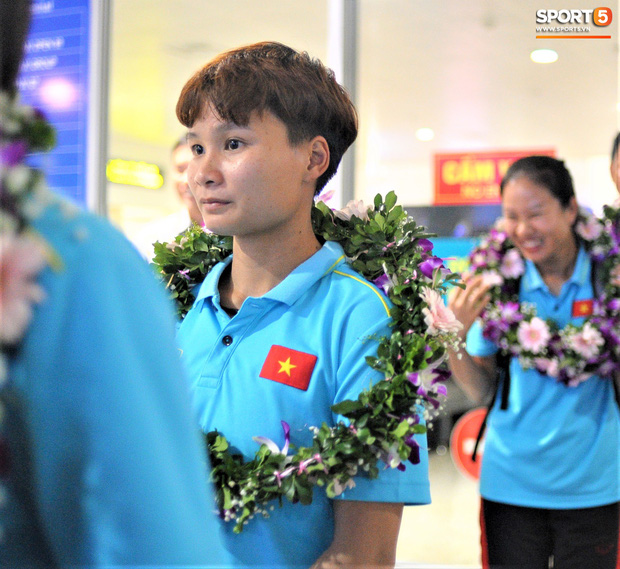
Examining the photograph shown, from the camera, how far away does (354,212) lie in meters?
1.82

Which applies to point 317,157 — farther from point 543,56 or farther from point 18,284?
point 543,56

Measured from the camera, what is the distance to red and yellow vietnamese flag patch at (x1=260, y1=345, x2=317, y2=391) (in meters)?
1.41

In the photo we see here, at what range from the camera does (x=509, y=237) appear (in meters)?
2.89

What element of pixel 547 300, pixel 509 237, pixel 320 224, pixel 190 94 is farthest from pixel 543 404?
pixel 190 94

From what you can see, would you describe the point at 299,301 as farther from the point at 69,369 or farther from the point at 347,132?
the point at 69,369

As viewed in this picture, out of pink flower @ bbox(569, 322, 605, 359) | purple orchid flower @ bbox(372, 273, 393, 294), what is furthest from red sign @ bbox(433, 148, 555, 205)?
purple orchid flower @ bbox(372, 273, 393, 294)

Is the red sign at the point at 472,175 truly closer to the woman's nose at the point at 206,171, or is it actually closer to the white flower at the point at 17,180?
the woman's nose at the point at 206,171

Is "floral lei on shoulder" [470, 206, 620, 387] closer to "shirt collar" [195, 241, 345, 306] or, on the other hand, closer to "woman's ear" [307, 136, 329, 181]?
"shirt collar" [195, 241, 345, 306]

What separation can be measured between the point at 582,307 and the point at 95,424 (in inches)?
99.0

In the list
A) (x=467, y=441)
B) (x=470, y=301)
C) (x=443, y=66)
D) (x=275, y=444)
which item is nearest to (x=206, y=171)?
(x=275, y=444)

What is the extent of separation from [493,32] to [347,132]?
7.06 feet

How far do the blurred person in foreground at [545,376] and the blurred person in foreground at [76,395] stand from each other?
→ 7.29 feet

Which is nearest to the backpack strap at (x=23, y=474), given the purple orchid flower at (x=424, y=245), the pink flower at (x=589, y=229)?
the purple orchid flower at (x=424, y=245)

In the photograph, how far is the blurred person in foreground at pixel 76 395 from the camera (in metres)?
0.45
